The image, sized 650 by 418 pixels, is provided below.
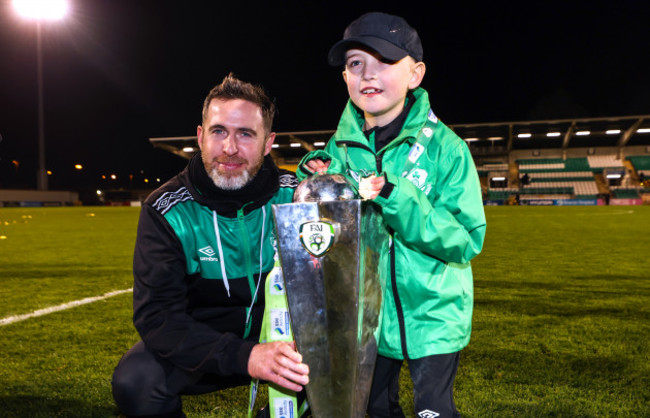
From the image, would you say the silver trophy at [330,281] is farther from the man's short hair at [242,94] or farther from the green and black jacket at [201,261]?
the man's short hair at [242,94]

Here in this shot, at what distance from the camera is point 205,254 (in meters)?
1.76

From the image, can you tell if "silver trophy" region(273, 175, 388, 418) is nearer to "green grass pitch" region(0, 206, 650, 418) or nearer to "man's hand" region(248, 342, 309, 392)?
"man's hand" region(248, 342, 309, 392)

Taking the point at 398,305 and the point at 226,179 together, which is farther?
the point at 226,179

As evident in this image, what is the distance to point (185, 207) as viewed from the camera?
68.8 inches

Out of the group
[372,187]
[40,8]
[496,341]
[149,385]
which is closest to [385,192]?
[372,187]

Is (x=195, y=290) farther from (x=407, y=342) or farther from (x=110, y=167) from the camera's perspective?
(x=110, y=167)

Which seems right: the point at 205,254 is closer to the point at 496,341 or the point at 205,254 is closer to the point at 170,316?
the point at 170,316

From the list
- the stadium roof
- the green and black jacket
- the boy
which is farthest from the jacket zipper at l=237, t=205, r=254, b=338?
the stadium roof

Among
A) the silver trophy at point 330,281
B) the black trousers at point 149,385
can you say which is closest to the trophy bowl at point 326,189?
the silver trophy at point 330,281

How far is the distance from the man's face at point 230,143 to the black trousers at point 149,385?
68 cm

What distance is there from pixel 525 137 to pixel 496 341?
33.5m

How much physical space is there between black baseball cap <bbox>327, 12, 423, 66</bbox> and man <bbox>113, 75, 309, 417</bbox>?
0.46m

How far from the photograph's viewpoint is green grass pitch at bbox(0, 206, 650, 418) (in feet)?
7.11

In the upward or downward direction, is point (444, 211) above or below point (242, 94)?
below
